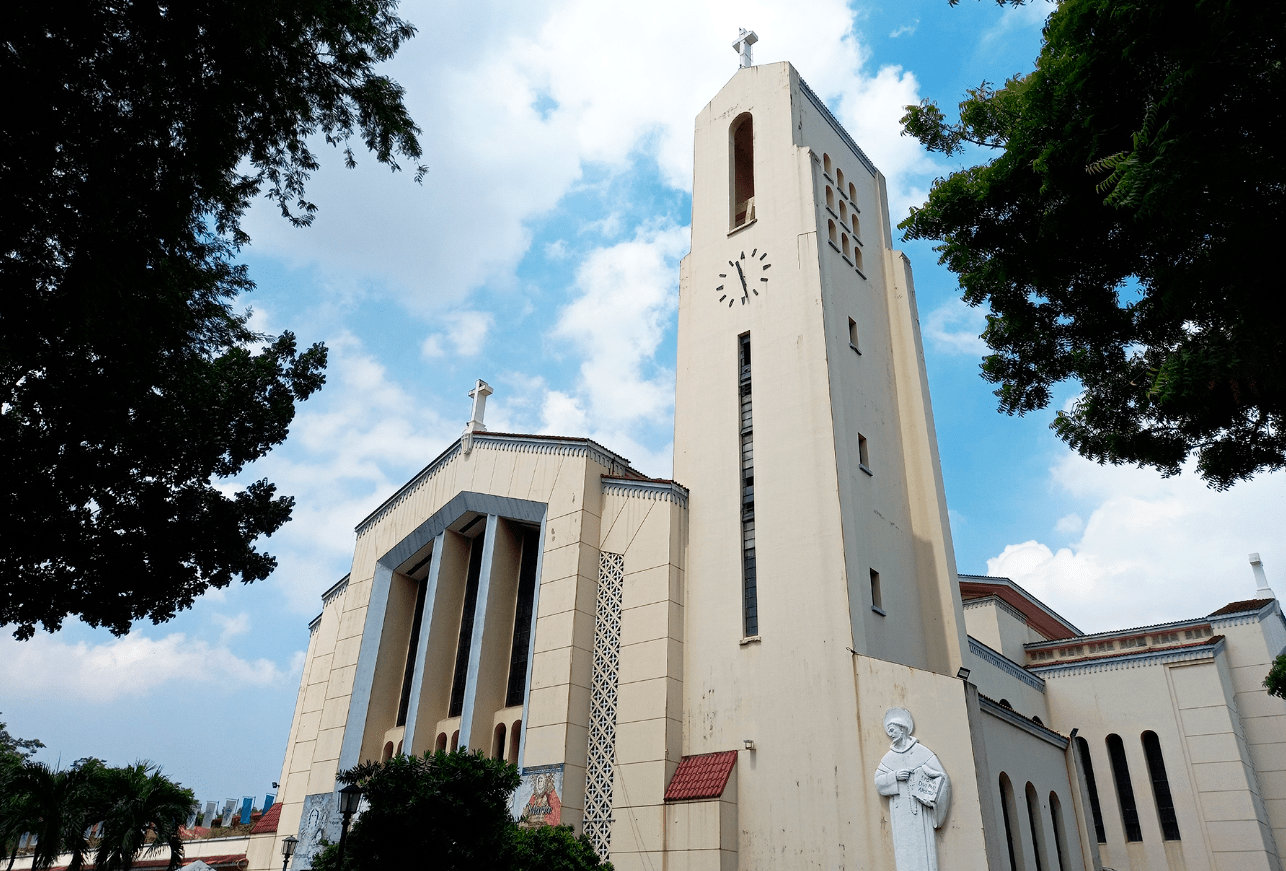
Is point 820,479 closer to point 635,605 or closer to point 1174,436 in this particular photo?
point 635,605

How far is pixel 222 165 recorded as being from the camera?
8805 mm

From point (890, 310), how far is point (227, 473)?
16770 millimetres

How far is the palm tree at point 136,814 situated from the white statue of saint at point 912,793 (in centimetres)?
2071

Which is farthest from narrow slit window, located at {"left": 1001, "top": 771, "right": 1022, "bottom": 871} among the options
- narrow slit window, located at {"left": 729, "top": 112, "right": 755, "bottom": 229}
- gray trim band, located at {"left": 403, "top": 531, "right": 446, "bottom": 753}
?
narrow slit window, located at {"left": 729, "top": 112, "right": 755, "bottom": 229}

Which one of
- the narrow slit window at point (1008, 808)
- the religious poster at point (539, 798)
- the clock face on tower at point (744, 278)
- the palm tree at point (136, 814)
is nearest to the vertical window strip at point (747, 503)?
the clock face on tower at point (744, 278)

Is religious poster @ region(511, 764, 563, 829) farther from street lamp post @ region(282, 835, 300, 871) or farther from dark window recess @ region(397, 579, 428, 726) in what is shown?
street lamp post @ region(282, 835, 300, 871)

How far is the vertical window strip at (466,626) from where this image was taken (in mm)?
21047

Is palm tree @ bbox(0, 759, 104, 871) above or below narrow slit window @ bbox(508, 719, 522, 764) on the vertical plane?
below

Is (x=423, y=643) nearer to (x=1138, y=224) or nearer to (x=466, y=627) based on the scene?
(x=466, y=627)

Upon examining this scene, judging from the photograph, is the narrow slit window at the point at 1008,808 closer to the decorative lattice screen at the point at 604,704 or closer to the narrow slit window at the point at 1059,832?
the narrow slit window at the point at 1059,832

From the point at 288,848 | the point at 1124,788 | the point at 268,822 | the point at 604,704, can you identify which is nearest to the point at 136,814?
the point at 268,822

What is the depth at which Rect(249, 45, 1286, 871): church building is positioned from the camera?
15422mm

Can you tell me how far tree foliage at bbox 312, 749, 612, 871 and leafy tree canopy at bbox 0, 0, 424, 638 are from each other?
361 centimetres

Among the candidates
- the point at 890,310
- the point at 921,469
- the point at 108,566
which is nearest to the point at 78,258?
the point at 108,566
